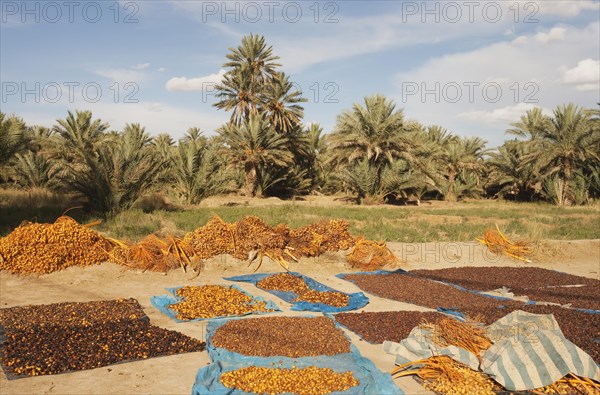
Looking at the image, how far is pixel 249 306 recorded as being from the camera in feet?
21.7

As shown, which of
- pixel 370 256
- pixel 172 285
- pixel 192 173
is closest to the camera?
pixel 172 285

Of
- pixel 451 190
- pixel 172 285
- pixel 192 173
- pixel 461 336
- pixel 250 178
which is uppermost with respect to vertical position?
pixel 192 173

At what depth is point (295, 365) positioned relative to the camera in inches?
175

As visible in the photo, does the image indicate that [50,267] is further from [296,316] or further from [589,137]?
[589,137]

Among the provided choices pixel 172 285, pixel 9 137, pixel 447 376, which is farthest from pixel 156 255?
pixel 9 137

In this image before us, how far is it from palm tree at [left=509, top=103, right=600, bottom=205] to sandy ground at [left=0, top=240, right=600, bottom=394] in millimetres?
13329

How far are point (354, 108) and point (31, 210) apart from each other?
606 inches

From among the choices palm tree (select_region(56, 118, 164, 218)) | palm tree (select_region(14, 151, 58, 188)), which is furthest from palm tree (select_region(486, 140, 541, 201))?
palm tree (select_region(14, 151, 58, 188))

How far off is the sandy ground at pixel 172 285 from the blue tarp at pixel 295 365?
6.3 inches

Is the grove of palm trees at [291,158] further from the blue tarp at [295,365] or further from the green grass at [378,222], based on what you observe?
the blue tarp at [295,365]

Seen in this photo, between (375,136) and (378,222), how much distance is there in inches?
359

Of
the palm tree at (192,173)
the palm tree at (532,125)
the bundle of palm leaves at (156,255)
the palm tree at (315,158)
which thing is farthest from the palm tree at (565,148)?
the bundle of palm leaves at (156,255)

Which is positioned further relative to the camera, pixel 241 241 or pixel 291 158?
pixel 291 158

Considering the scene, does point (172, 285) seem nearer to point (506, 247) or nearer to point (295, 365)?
point (295, 365)
